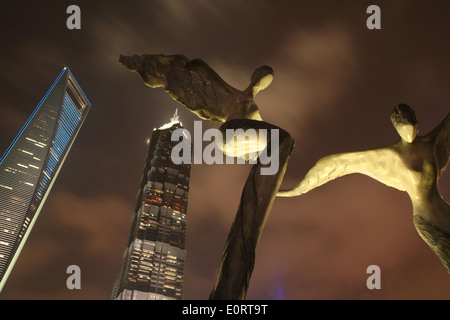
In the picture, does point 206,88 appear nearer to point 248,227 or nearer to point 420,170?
point 248,227

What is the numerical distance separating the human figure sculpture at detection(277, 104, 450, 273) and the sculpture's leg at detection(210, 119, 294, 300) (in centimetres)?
168

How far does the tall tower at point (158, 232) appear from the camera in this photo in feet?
292

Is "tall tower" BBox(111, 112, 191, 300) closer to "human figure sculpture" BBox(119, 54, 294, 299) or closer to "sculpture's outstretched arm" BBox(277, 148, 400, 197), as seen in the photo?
"human figure sculpture" BBox(119, 54, 294, 299)

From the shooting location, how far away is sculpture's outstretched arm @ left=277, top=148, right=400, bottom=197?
5.66 metres

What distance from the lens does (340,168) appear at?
18.9 feet

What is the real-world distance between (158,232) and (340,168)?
94.1m

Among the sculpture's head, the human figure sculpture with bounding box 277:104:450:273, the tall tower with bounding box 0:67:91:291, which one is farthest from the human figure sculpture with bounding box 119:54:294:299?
the tall tower with bounding box 0:67:91:291

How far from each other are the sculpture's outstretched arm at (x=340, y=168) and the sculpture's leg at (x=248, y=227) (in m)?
1.64

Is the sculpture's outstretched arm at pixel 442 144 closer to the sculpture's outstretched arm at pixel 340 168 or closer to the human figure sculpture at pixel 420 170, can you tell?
the human figure sculpture at pixel 420 170

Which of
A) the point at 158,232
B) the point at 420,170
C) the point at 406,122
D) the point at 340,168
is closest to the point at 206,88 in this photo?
the point at 340,168

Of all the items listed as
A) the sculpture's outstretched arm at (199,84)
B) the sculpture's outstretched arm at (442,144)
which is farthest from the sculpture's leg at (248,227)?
the sculpture's outstretched arm at (442,144)

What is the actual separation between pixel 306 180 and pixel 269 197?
206 centimetres
